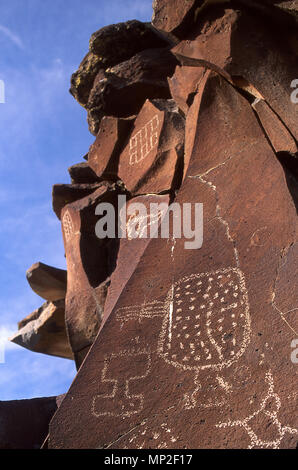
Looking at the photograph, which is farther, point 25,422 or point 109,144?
point 25,422

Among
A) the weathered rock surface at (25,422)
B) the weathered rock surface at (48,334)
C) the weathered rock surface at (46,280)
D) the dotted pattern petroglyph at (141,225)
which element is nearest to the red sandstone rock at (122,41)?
the dotted pattern petroglyph at (141,225)

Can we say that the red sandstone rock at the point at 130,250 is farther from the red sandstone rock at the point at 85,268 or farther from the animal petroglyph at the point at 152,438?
the animal petroglyph at the point at 152,438

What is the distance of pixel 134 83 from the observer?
400cm

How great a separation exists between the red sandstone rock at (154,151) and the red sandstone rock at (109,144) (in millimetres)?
87

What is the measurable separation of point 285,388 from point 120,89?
2.86m

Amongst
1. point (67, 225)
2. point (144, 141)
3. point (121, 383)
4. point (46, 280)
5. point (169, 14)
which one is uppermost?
point (169, 14)

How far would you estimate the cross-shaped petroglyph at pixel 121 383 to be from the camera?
2361 millimetres

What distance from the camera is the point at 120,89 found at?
4.04m

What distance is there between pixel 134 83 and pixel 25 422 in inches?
117

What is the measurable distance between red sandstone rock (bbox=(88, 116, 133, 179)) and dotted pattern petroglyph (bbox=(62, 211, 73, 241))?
18.9 inches

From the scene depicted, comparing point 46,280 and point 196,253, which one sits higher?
point 196,253

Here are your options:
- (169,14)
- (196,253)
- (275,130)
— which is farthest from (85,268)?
(169,14)

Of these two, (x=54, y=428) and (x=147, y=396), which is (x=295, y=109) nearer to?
(x=147, y=396)

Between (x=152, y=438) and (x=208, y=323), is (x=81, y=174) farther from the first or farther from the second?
(x=152, y=438)
